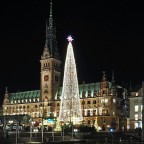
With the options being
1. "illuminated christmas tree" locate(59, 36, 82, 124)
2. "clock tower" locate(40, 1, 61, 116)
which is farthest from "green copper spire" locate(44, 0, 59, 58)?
"illuminated christmas tree" locate(59, 36, 82, 124)

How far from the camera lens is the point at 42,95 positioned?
193875mm

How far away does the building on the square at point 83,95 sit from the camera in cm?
17100

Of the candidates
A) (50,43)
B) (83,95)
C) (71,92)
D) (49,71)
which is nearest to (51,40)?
(50,43)

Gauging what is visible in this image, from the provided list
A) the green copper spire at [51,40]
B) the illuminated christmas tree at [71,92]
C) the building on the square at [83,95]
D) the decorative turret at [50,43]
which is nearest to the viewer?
the illuminated christmas tree at [71,92]

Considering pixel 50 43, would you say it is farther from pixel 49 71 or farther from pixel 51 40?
pixel 49 71

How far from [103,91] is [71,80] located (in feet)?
246

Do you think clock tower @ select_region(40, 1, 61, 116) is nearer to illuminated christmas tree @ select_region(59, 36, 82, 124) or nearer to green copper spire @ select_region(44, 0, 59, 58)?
green copper spire @ select_region(44, 0, 59, 58)

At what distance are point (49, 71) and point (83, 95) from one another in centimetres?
2283

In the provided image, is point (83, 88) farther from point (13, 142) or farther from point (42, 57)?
point (13, 142)

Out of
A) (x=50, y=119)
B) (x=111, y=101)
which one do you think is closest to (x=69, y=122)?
(x=50, y=119)

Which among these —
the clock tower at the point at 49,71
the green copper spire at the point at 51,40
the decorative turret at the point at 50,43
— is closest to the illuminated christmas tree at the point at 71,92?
the clock tower at the point at 49,71

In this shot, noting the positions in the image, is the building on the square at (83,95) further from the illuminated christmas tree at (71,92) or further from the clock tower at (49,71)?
the illuminated christmas tree at (71,92)

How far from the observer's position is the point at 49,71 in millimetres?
192625

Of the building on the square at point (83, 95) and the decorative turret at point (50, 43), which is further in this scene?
the decorative turret at point (50, 43)
